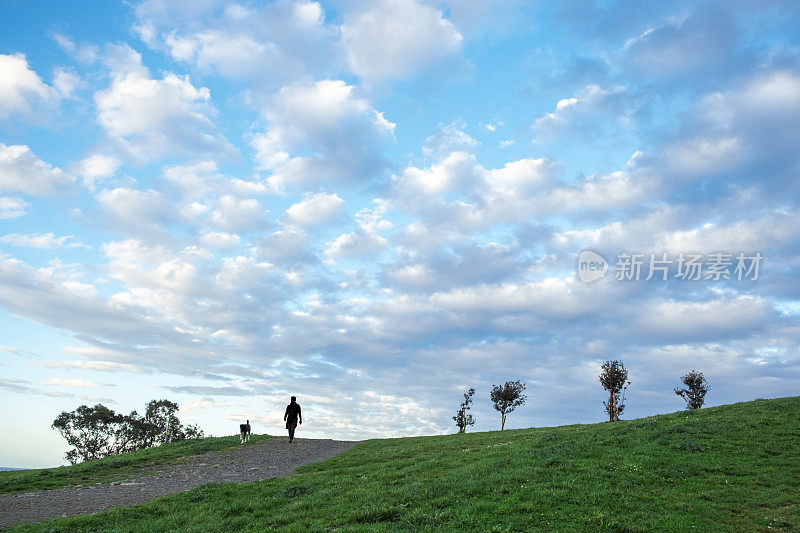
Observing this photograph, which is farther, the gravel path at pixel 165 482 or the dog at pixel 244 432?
the dog at pixel 244 432

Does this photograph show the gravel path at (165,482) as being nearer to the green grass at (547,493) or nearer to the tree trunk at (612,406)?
the green grass at (547,493)

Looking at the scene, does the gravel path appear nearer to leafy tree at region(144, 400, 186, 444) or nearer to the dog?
the dog

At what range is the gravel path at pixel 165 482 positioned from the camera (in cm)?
2123

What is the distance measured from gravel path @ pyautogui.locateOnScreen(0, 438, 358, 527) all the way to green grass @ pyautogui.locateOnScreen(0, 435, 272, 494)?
5.71 ft

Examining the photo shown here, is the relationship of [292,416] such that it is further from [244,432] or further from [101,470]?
[101,470]

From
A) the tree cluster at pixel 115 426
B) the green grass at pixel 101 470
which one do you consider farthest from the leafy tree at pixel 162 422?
the green grass at pixel 101 470

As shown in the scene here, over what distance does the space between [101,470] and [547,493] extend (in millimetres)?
29804

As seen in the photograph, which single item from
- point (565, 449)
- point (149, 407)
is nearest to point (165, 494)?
point (565, 449)

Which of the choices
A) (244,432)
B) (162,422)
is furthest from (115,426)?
(244,432)

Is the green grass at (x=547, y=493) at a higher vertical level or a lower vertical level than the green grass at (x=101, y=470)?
higher

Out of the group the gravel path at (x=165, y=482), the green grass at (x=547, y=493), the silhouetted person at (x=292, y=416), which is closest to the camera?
the green grass at (x=547, y=493)

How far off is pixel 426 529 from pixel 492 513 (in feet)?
7.72

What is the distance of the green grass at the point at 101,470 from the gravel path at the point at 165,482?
1741 mm

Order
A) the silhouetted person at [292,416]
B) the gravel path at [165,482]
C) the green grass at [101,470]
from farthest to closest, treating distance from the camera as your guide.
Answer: the silhouetted person at [292,416] → the green grass at [101,470] → the gravel path at [165,482]
